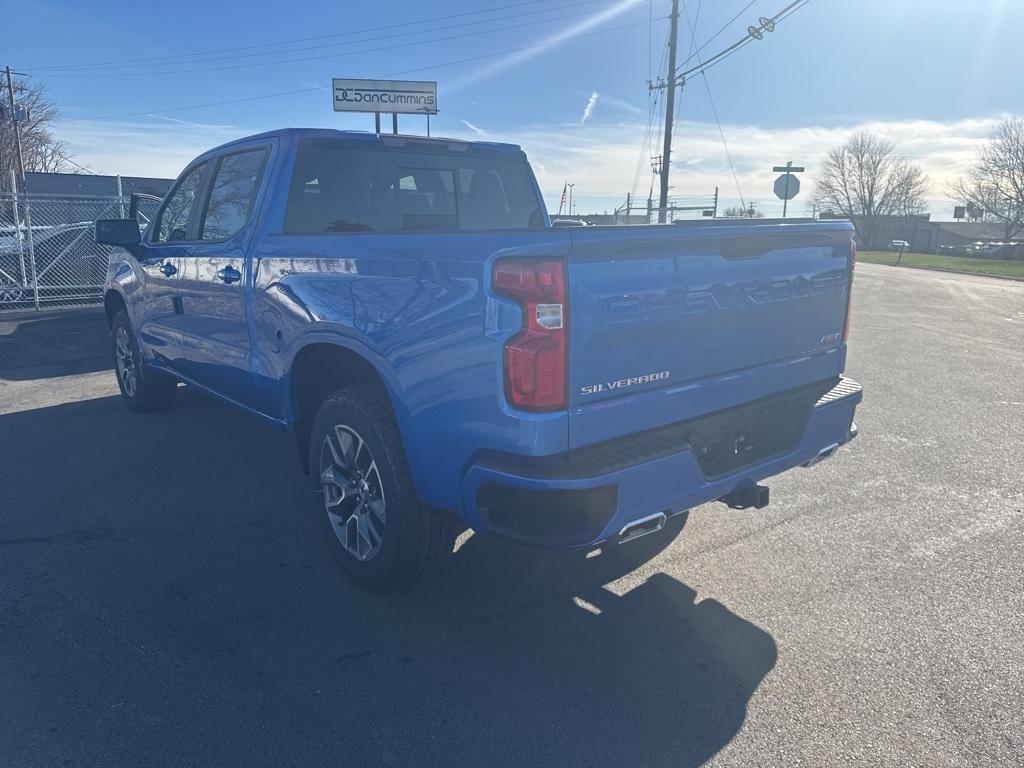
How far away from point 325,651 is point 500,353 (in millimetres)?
1449

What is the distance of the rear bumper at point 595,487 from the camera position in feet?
8.37

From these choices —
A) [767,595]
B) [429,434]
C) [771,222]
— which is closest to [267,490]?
[429,434]

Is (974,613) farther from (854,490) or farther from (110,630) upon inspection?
(110,630)

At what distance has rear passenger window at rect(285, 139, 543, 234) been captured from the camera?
13.9ft

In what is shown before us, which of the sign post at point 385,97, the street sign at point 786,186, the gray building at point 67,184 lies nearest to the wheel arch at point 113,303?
the street sign at point 786,186

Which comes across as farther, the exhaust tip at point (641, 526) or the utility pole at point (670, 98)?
the utility pole at point (670, 98)

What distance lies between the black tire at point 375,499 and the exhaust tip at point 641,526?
0.73 metres

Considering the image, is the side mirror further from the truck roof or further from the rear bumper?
the rear bumper

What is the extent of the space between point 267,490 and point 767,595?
3032mm

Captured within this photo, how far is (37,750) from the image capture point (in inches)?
97.5

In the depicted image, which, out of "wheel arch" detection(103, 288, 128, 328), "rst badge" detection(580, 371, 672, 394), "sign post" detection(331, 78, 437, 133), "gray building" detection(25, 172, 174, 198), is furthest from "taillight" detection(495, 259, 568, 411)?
"gray building" detection(25, 172, 174, 198)

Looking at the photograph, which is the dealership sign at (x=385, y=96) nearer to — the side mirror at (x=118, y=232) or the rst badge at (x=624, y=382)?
the side mirror at (x=118, y=232)

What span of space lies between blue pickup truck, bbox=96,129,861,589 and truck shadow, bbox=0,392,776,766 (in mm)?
370

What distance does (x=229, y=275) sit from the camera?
4.29m
